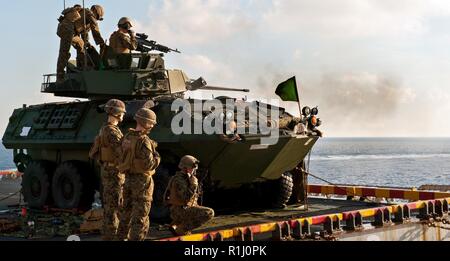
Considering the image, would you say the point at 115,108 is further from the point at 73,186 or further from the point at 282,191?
the point at 282,191

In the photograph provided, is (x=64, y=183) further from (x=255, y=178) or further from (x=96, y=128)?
(x=255, y=178)

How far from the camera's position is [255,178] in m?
12.7

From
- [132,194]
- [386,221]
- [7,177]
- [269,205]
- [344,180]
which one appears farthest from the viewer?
[344,180]

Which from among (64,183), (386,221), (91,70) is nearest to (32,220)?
(64,183)

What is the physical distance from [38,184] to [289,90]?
656cm

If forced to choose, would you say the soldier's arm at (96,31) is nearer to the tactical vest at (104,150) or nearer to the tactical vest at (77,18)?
the tactical vest at (77,18)

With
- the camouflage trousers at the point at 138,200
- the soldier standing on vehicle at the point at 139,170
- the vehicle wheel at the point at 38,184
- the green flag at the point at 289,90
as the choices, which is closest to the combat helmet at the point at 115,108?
the soldier standing on vehicle at the point at 139,170

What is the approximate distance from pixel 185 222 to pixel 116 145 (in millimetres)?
1461

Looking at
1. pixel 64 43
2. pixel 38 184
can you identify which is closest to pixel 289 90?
pixel 64 43

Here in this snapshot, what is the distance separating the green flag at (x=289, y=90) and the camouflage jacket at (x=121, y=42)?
12.5 feet

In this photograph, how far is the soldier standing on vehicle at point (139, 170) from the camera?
25.3 ft

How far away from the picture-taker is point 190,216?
27.8 ft

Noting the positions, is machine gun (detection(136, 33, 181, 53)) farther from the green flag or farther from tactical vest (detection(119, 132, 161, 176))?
tactical vest (detection(119, 132, 161, 176))

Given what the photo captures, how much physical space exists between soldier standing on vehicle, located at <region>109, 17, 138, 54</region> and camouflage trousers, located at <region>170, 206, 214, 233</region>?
6.43m
